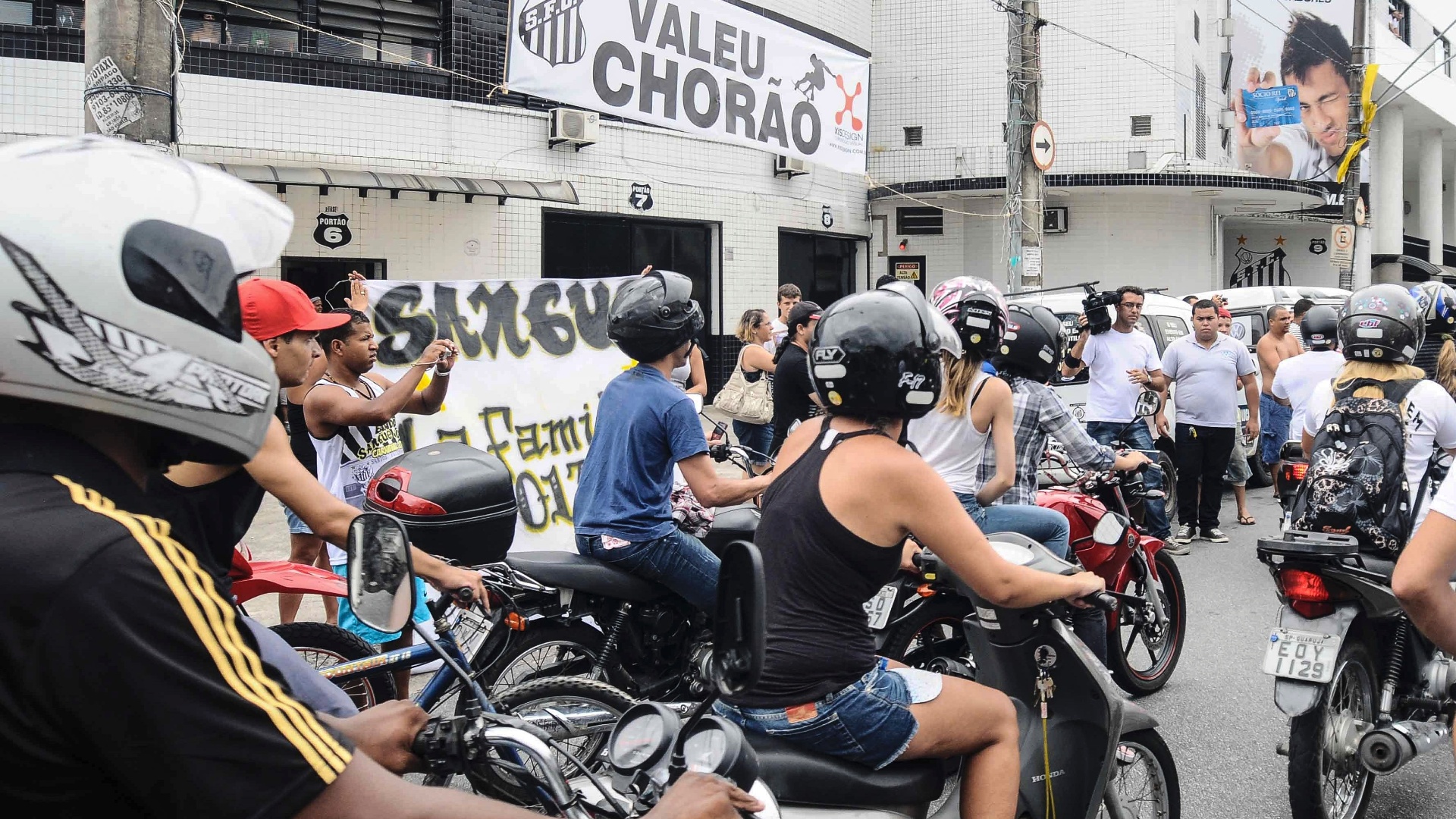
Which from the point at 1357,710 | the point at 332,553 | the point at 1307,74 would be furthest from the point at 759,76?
the point at 1307,74

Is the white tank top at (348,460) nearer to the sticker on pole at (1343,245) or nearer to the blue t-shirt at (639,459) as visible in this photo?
the blue t-shirt at (639,459)

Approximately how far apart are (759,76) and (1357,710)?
27.7ft

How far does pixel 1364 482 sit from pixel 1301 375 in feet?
15.5

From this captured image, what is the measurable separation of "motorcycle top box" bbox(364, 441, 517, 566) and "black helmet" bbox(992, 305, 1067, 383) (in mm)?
2589

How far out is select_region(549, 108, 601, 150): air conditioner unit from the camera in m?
14.5

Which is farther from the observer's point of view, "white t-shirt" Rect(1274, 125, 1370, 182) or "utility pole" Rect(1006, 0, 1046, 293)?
"white t-shirt" Rect(1274, 125, 1370, 182)

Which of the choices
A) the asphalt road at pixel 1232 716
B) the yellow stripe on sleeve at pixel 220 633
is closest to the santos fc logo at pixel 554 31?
the asphalt road at pixel 1232 716

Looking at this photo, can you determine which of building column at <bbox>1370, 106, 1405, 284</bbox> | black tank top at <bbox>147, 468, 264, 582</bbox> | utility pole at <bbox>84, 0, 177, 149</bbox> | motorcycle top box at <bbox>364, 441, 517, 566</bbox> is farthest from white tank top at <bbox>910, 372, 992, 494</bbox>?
building column at <bbox>1370, 106, 1405, 284</bbox>

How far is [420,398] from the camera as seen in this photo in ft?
18.9

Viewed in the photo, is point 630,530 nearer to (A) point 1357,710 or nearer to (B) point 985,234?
(A) point 1357,710

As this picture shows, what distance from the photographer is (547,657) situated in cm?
435

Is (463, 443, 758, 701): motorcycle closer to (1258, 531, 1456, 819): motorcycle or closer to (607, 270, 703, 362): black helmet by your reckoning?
(607, 270, 703, 362): black helmet

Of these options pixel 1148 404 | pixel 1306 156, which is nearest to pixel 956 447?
pixel 1148 404

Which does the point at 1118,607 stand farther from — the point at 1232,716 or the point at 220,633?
the point at 220,633
